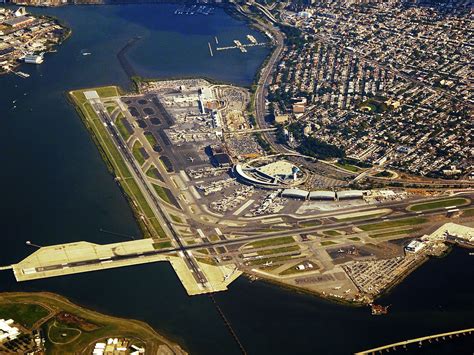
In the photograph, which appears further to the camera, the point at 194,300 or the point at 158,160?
the point at 158,160

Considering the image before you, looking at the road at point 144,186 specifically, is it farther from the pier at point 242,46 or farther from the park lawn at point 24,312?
the pier at point 242,46

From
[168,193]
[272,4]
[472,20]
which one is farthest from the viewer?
[272,4]

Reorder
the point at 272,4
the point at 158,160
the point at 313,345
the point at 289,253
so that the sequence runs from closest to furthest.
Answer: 1. the point at 313,345
2. the point at 289,253
3. the point at 158,160
4. the point at 272,4

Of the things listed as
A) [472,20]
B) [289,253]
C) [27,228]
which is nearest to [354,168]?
[289,253]

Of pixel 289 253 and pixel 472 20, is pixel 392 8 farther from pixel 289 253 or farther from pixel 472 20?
pixel 289 253

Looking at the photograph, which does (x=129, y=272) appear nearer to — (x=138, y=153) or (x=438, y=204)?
(x=138, y=153)

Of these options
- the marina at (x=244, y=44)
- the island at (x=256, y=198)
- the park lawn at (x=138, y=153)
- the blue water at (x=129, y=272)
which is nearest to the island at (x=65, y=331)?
the blue water at (x=129, y=272)
